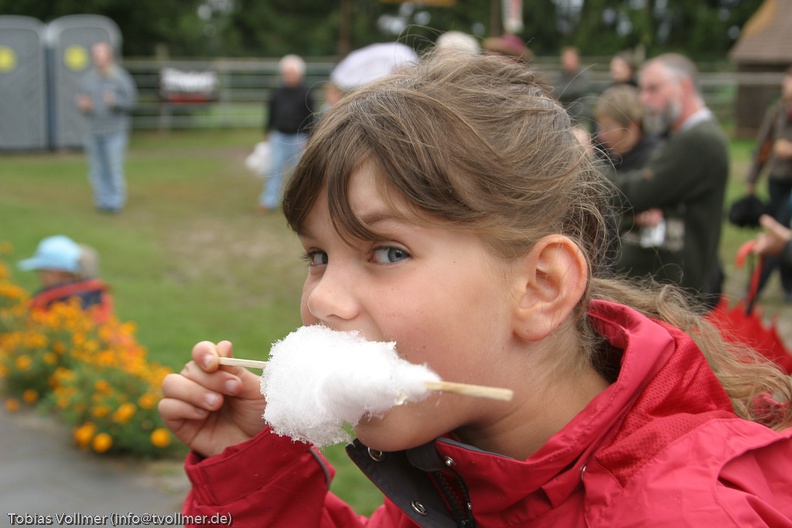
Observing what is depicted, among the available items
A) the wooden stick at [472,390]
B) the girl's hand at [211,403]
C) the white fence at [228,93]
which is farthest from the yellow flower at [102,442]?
the white fence at [228,93]

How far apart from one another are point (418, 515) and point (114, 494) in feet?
9.26

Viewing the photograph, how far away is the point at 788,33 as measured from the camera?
2292 cm

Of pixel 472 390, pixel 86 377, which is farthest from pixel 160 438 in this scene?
pixel 472 390

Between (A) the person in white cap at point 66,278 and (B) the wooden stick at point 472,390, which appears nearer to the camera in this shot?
(B) the wooden stick at point 472,390

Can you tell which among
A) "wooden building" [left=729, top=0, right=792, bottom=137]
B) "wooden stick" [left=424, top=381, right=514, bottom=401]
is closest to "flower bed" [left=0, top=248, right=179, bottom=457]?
"wooden stick" [left=424, top=381, right=514, bottom=401]

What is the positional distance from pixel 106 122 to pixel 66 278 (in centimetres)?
662

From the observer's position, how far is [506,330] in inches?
62.6

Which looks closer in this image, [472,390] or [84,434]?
[472,390]

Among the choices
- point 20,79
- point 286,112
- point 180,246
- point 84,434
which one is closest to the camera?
point 84,434

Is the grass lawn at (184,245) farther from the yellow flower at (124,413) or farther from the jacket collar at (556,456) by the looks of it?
the jacket collar at (556,456)

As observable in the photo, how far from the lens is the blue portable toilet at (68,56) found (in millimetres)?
17359

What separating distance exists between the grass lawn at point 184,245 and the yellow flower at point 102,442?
118cm

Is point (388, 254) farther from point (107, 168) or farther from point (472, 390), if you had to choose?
point (107, 168)

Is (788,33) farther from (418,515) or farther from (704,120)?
(418,515)
